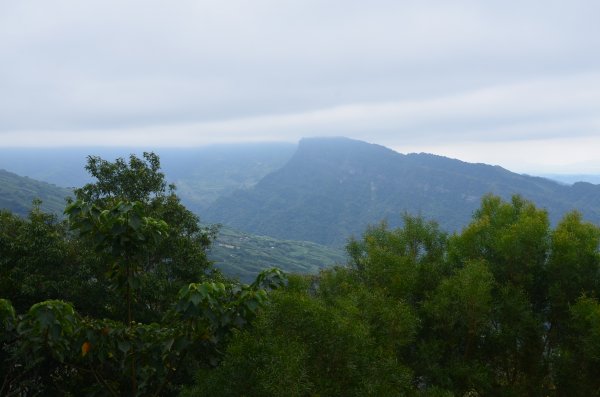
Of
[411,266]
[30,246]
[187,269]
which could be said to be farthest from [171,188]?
[411,266]

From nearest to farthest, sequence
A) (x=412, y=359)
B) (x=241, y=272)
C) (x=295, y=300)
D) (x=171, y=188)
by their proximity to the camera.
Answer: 1. (x=295, y=300)
2. (x=412, y=359)
3. (x=171, y=188)
4. (x=241, y=272)

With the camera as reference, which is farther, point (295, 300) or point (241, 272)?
point (241, 272)

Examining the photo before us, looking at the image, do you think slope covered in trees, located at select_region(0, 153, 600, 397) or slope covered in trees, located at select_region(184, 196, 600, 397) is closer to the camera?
slope covered in trees, located at select_region(0, 153, 600, 397)

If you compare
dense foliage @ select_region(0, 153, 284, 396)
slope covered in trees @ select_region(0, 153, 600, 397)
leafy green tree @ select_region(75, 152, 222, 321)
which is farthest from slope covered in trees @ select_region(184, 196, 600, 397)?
leafy green tree @ select_region(75, 152, 222, 321)

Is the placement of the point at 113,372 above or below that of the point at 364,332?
below

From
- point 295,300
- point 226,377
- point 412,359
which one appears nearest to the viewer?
point 226,377

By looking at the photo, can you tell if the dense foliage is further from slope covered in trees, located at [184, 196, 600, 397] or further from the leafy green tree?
slope covered in trees, located at [184, 196, 600, 397]

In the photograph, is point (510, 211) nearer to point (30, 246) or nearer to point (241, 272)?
point (30, 246)

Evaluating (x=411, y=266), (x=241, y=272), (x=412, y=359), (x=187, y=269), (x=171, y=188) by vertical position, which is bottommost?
(x=241, y=272)

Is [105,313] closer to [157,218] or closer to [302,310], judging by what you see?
[157,218]

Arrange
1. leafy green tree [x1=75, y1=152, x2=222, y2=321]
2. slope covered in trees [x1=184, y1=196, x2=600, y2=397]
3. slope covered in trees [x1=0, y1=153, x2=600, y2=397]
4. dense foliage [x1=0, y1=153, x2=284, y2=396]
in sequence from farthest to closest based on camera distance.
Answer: leafy green tree [x1=75, y1=152, x2=222, y2=321]
slope covered in trees [x1=184, y1=196, x2=600, y2=397]
slope covered in trees [x1=0, y1=153, x2=600, y2=397]
dense foliage [x1=0, y1=153, x2=284, y2=396]

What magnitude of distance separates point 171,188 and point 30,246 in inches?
287

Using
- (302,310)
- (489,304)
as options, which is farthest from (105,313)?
(489,304)

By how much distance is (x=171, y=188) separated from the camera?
893 inches
